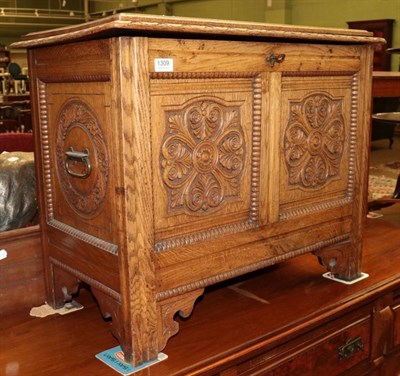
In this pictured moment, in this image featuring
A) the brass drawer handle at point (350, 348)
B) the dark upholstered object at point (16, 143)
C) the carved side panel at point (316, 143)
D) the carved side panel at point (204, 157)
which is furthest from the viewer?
the dark upholstered object at point (16, 143)

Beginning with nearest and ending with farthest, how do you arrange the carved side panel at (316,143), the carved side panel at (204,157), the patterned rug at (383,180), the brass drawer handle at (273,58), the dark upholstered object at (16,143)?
the carved side panel at (204,157) → the brass drawer handle at (273,58) → the carved side panel at (316,143) → the dark upholstered object at (16,143) → the patterned rug at (383,180)

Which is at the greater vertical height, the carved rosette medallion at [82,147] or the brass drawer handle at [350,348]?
the carved rosette medallion at [82,147]

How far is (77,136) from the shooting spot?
4.15ft

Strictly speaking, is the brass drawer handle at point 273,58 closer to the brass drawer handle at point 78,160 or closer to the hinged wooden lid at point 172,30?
the hinged wooden lid at point 172,30

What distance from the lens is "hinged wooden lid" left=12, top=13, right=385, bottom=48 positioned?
1048 millimetres

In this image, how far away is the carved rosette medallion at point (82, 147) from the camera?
3.93ft

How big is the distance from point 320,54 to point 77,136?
65cm

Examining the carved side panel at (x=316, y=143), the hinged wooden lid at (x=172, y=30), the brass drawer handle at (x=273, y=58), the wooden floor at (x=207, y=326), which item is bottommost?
the wooden floor at (x=207, y=326)

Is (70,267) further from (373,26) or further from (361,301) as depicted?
(373,26)

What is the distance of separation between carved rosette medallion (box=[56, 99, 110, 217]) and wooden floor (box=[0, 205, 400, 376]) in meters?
0.31

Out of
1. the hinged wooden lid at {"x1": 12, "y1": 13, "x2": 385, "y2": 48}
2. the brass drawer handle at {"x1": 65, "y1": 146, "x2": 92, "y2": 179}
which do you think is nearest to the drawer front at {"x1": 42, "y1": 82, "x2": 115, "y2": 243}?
the brass drawer handle at {"x1": 65, "y1": 146, "x2": 92, "y2": 179}

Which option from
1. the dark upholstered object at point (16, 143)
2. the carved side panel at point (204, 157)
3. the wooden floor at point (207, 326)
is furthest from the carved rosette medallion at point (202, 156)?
the dark upholstered object at point (16, 143)

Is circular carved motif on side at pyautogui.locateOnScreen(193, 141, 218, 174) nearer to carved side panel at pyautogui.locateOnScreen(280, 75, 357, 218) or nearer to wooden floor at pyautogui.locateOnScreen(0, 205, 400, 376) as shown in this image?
carved side panel at pyautogui.locateOnScreen(280, 75, 357, 218)

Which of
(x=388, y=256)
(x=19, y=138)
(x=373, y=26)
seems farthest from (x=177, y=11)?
(x=388, y=256)
